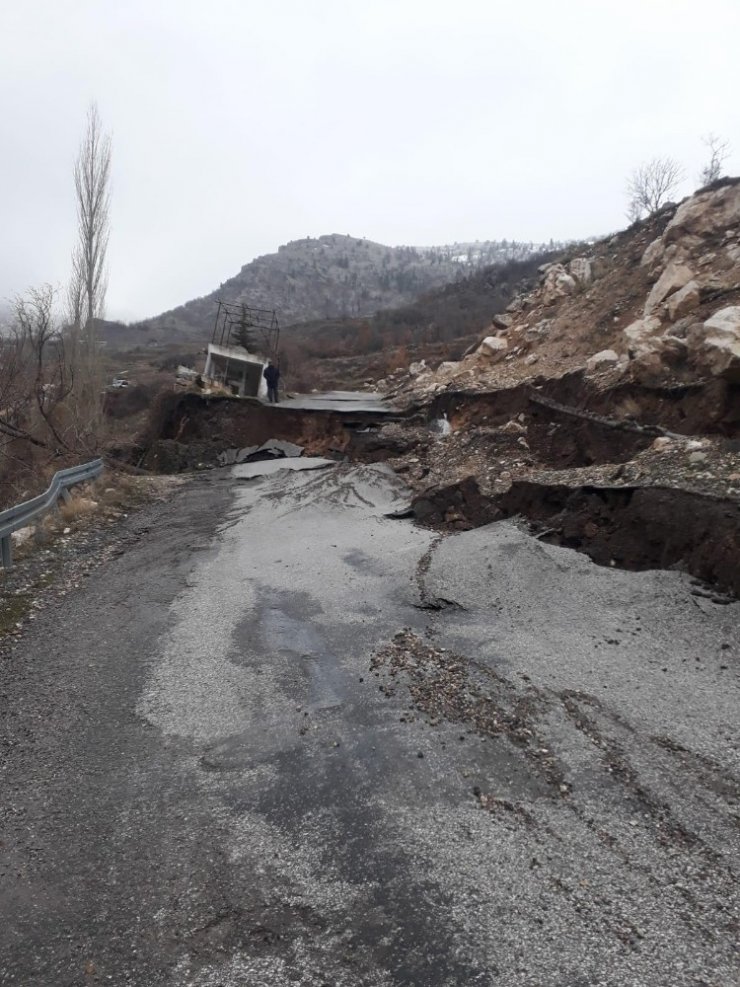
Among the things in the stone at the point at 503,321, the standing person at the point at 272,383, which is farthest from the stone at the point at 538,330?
the standing person at the point at 272,383

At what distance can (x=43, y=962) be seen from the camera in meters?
2.67

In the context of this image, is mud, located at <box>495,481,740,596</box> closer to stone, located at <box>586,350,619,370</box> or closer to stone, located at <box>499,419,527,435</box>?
stone, located at <box>499,419,527,435</box>

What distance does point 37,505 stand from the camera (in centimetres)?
940

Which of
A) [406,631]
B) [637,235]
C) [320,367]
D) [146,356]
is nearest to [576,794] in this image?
[406,631]

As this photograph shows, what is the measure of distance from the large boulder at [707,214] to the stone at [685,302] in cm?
409

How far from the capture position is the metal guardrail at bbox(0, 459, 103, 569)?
25.7ft

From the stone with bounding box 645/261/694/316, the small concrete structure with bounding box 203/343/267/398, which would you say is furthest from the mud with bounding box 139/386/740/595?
the small concrete structure with bounding box 203/343/267/398

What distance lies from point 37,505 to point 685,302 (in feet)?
41.3

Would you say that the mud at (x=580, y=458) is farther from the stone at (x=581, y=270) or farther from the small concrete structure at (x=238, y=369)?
the small concrete structure at (x=238, y=369)

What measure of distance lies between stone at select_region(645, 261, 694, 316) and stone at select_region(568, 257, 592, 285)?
663 centimetres

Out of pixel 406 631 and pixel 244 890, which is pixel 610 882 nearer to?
pixel 244 890

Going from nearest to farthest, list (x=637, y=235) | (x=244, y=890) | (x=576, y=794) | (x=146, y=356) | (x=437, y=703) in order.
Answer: (x=244, y=890)
(x=576, y=794)
(x=437, y=703)
(x=637, y=235)
(x=146, y=356)

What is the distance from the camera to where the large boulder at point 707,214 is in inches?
617

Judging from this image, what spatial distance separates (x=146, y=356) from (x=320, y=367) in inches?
1357
